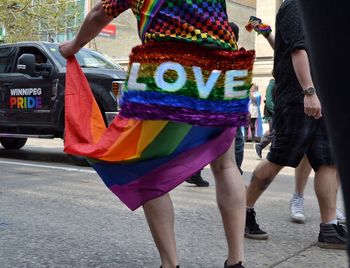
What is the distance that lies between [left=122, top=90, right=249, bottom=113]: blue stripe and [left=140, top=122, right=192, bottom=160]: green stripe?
9cm

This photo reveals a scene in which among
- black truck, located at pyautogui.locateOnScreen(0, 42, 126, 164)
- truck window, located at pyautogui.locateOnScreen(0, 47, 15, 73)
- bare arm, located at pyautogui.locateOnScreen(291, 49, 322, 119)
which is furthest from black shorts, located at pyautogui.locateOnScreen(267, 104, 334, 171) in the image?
truck window, located at pyautogui.locateOnScreen(0, 47, 15, 73)

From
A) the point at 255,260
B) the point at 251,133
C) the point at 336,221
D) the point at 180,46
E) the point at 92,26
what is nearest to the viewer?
the point at 180,46

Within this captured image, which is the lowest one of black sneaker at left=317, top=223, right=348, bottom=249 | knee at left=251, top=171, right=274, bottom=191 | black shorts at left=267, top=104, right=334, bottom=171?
black sneaker at left=317, top=223, right=348, bottom=249

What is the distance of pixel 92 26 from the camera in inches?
102

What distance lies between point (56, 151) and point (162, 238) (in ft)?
26.9

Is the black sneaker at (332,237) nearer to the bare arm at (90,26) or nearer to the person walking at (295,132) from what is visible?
the person walking at (295,132)

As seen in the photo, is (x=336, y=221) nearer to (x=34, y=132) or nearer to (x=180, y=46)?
(x=180, y=46)

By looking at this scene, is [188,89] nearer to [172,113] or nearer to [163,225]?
[172,113]

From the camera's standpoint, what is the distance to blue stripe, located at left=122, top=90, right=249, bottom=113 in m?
2.31

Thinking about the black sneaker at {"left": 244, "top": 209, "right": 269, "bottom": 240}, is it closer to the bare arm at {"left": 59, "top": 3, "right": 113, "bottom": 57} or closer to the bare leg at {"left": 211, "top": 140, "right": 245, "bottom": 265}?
the bare leg at {"left": 211, "top": 140, "right": 245, "bottom": 265}

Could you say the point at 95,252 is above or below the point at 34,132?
above

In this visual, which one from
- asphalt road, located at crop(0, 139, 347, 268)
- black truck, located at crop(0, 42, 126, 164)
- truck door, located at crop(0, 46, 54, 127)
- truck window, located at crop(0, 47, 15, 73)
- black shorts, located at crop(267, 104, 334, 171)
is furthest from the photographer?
truck window, located at crop(0, 47, 15, 73)

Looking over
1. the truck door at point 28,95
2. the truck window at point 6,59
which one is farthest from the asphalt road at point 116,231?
the truck window at point 6,59

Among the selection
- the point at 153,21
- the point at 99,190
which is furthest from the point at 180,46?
the point at 99,190
